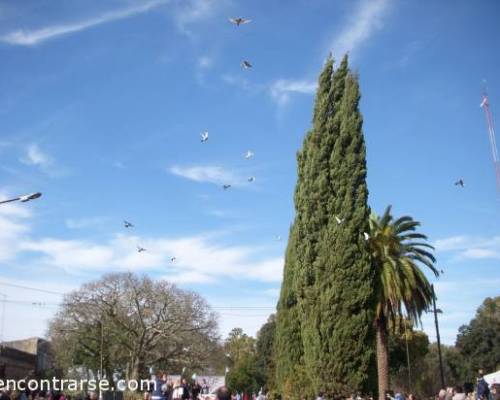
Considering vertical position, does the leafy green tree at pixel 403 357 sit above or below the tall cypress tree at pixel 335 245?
below

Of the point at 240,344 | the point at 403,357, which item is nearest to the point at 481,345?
the point at 403,357

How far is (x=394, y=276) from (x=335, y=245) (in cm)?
487

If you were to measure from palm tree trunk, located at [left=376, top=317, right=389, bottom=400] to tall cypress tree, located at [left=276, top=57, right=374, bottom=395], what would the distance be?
10.2 ft

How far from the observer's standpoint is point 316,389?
894 inches

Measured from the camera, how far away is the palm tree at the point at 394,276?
26.2 metres

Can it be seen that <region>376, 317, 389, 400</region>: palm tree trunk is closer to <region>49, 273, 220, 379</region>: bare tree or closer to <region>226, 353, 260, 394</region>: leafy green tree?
<region>49, 273, 220, 379</region>: bare tree

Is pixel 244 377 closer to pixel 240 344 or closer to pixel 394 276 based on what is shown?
pixel 240 344

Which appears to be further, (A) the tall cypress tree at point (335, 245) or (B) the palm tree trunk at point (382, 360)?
(B) the palm tree trunk at point (382, 360)

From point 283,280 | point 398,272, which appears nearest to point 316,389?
point 398,272

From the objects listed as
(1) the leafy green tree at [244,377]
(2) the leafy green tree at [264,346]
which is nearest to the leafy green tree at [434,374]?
(2) the leafy green tree at [264,346]

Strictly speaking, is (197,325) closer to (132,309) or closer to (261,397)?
(132,309)

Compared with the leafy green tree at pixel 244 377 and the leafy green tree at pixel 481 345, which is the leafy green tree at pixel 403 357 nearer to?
the leafy green tree at pixel 481 345

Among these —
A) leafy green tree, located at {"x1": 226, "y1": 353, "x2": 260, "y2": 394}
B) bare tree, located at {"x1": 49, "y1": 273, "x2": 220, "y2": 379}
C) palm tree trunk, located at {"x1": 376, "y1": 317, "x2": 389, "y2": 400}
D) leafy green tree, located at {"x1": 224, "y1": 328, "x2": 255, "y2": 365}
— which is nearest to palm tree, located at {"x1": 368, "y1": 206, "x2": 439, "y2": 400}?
palm tree trunk, located at {"x1": 376, "y1": 317, "x2": 389, "y2": 400}

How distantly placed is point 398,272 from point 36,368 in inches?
2484
